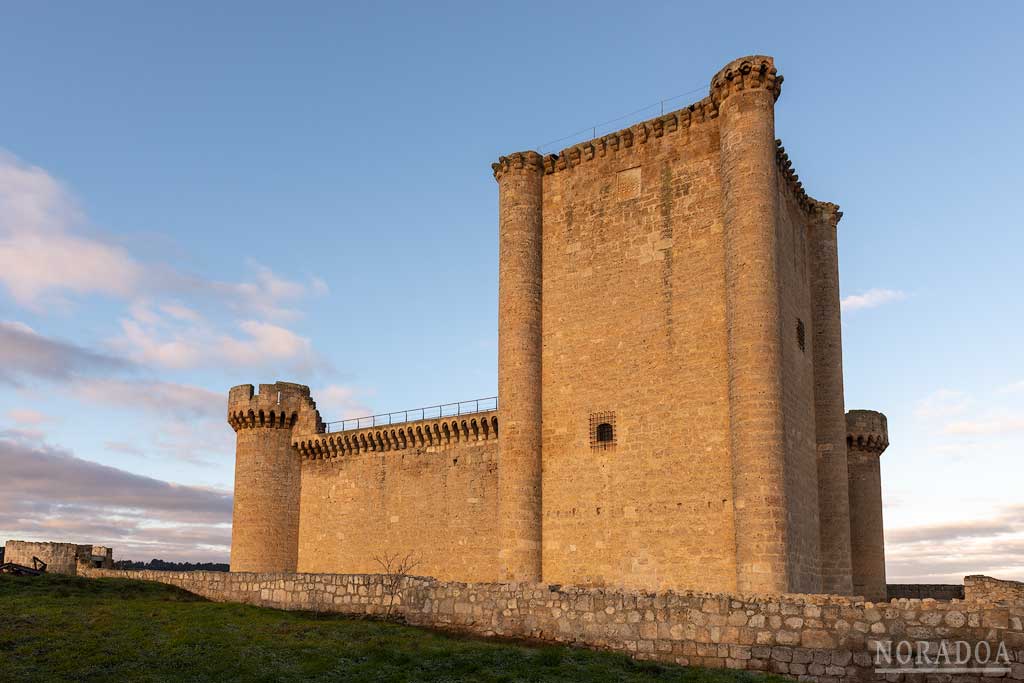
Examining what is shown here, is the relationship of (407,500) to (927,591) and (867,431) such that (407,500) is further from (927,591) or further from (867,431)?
(927,591)

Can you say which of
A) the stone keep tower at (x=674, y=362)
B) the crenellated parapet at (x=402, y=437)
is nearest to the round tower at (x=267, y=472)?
the crenellated parapet at (x=402, y=437)

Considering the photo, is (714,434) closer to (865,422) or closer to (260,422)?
(865,422)

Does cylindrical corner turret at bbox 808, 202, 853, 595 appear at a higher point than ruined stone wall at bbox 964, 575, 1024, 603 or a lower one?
higher

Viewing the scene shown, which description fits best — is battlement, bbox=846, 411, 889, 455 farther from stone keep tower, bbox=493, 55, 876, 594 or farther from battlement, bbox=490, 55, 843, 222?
battlement, bbox=490, 55, 843, 222

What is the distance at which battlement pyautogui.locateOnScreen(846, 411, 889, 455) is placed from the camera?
96.0 ft

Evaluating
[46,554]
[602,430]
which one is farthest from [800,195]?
[46,554]

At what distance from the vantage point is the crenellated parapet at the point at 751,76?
22.0 meters

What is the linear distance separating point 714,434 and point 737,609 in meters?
8.16

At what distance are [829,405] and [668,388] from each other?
6655 millimetres

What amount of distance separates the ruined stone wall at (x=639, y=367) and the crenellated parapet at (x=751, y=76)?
1198mm

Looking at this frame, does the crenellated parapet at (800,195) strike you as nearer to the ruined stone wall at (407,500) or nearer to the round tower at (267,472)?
the ruined stone wall at (407,500)

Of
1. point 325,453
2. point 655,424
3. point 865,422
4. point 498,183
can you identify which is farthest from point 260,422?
point 865,422

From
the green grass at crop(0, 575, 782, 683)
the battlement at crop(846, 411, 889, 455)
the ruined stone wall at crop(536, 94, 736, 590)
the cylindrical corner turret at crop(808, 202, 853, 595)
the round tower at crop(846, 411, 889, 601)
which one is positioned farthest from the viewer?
the battlement at crop(846, 411, 889, 455)

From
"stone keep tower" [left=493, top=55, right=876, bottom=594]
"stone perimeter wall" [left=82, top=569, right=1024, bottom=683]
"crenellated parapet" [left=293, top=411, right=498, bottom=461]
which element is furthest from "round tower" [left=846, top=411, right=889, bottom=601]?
"stone perimeter wall" [left=82, top=569, right=1024, bottom=683]
